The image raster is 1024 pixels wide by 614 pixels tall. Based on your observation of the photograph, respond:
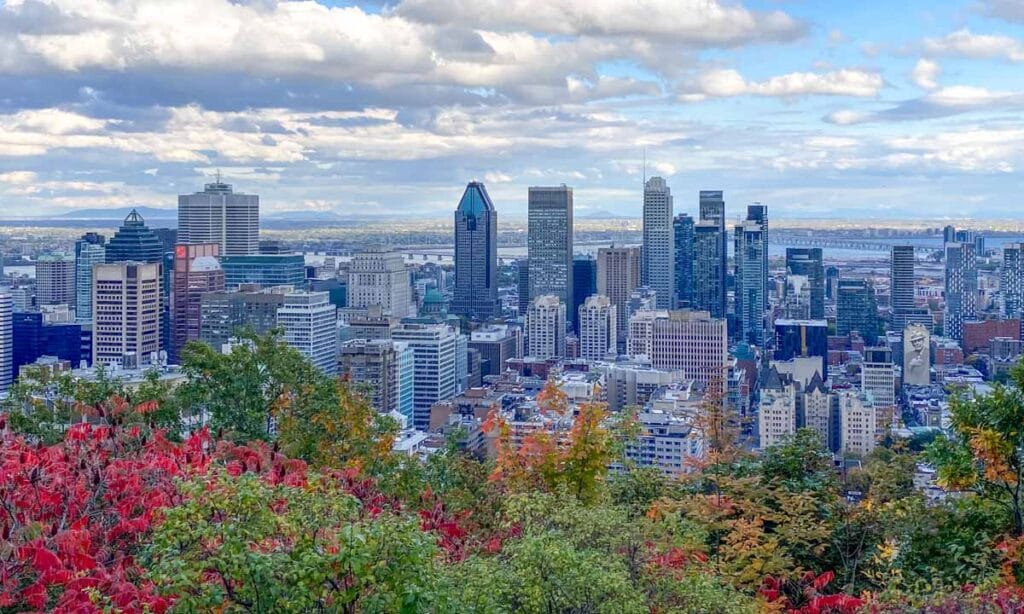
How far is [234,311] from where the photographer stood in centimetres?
7169

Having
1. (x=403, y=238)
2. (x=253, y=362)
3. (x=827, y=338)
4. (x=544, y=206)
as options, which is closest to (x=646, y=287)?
(x=544, y=206)

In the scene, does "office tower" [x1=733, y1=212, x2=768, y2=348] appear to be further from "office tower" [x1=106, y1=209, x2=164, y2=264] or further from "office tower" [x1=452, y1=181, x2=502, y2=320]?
"office tower" [x1=106, y1=209, x2=164, y2=264]

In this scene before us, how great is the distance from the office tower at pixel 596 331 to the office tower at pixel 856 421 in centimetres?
3337

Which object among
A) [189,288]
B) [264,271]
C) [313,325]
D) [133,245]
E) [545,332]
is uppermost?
[133,245]

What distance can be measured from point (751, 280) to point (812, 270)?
308 inches

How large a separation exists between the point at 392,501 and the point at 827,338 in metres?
77.1

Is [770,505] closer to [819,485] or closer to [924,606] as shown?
[819,485]

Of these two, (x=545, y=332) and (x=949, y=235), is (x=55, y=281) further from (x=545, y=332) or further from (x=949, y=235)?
(x=949, y=235)

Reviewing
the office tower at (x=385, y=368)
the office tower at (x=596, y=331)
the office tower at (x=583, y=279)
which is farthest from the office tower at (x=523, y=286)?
the office tower at (x=385, y=368)

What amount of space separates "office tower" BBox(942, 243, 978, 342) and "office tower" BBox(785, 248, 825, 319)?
10.5 metres

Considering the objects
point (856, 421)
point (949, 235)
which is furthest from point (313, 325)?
point (949, 235)

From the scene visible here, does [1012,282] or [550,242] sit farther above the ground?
[550,242]

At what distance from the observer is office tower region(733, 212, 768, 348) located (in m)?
94.8

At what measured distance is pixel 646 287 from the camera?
341 ft
